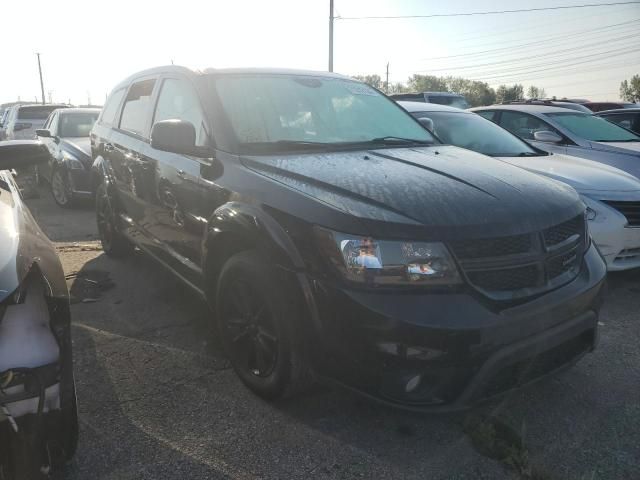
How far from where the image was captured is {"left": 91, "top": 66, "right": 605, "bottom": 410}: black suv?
6.73 feet

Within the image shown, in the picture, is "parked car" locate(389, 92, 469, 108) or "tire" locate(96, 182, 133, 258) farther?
"parked car" locate(389, 92, 469, 108)

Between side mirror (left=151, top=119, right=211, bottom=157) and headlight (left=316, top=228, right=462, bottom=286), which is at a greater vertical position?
side mirror (left=151, top=119, right=211, bottom=157)

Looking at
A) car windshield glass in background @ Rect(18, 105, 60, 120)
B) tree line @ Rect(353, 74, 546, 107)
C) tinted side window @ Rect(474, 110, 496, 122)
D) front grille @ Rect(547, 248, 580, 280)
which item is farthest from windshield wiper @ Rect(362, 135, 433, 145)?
tree line @ Rect(353, 74, 546, 107)

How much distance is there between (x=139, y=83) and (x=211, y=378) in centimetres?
276

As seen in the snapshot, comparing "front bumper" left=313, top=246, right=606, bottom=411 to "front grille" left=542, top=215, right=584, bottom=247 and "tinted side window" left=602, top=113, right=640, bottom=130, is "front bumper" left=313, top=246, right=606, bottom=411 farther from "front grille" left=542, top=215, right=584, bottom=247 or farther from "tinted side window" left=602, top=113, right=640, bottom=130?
"tinted side window" left=602, top=113, right=640, bottom=130

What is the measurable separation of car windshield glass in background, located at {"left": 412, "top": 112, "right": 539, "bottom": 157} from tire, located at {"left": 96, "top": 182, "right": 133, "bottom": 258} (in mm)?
3330

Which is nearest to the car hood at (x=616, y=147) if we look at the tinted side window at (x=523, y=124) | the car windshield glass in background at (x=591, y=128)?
the car windshield glass in background at (x=591, y=128)

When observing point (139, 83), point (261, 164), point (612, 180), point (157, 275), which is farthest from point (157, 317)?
point (612, 180)

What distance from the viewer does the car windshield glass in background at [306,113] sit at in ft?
9.86

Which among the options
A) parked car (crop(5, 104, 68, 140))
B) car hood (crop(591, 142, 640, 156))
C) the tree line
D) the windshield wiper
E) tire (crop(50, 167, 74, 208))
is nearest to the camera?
the windshield wiper

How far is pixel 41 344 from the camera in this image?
5.52ft

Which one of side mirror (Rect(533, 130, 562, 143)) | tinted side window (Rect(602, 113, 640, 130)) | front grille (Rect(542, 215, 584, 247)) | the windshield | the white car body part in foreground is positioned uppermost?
the windshield

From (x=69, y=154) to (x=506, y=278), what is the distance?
25.1ft

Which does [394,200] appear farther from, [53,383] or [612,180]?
[612,180]
